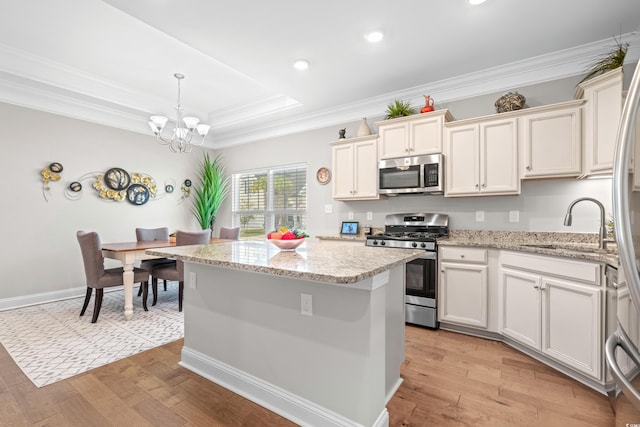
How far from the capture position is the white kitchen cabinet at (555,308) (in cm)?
203

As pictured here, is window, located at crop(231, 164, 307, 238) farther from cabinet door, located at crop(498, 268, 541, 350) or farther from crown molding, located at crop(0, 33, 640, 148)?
cabinet door, located at crop(498, 268, 541, 350)

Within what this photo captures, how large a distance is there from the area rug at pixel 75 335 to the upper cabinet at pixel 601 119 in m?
3.98

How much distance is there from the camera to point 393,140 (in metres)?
3.59

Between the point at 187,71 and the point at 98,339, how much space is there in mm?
3054

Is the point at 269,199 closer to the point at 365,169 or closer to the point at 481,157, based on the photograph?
the point at 365,169

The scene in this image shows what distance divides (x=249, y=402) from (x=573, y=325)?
2.30 meters

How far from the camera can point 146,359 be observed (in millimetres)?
2424

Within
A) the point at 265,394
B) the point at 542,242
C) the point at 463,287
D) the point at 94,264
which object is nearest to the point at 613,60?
the point at 542,242

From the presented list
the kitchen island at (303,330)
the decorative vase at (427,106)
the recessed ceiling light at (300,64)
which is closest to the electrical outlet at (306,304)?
the kitchen island at (303,330)

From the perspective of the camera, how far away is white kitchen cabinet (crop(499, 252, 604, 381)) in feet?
6.64

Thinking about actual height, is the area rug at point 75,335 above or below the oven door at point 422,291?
below

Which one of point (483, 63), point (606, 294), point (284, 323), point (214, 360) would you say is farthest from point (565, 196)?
point (214, 360)

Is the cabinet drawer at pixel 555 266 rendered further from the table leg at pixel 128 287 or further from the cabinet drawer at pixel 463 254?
the table leg at pixel 128 287

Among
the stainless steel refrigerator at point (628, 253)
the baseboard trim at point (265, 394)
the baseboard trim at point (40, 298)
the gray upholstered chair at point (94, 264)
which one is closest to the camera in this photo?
the stainless steel refrigerator at point (628, 253)
